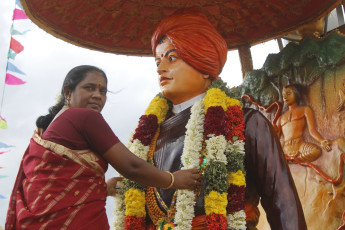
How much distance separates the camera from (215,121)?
2471 millimetres

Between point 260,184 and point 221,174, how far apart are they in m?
0.34

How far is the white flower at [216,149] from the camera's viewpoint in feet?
7.70

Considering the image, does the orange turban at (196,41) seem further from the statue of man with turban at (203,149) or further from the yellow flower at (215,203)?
the yellow flower at (215,203)

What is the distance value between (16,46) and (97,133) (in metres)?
3.51

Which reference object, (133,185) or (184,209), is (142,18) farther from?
(184,209)

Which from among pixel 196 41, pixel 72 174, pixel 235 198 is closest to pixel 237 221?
pixel 235 198

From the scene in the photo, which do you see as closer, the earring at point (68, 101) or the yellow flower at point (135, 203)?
the earring at point (68, 101)

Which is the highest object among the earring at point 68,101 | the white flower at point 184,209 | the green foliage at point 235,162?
the earring at point 68,101

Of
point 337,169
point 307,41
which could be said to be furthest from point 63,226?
point 307,41

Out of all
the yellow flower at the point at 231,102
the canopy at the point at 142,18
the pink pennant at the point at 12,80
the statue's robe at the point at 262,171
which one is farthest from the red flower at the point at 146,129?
the pink pennant at the point at 12,80

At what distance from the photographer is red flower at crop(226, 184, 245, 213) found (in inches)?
90.8

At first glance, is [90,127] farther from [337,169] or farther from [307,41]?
[307,41]

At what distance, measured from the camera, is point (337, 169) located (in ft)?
13.9

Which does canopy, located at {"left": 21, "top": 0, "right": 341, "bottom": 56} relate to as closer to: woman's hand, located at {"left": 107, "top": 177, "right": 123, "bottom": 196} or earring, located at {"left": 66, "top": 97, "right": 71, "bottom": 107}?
earring, located at {"left": 66, "top": 97, "right": 71, "bottom": 107}
